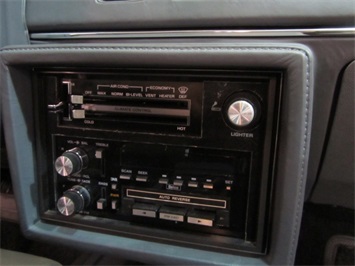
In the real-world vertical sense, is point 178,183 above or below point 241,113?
below

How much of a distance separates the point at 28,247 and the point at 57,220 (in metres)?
0.51

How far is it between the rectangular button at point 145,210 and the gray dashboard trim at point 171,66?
5cm

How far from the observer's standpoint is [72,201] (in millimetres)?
→ 558

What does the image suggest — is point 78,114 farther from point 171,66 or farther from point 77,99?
point 171,66

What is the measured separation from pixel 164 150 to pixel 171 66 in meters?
0.15

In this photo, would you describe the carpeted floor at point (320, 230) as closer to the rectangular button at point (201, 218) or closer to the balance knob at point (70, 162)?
the rectangular button at point (201, 218)

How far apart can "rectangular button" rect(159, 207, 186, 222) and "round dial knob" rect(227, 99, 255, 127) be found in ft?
0.62

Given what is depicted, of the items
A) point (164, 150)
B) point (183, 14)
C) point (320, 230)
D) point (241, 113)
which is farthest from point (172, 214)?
point (320, 230)

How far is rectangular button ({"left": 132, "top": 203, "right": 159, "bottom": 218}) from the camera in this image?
0.56 metres

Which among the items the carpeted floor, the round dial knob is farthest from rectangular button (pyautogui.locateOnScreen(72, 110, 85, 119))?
the carpeted floor

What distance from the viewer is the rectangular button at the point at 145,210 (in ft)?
Result: 1.83

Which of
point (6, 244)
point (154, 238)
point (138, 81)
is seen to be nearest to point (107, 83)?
point (138, 81)

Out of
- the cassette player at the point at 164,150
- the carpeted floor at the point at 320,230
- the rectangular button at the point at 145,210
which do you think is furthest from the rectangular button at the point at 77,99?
the carpeted floor at the point at 320,230

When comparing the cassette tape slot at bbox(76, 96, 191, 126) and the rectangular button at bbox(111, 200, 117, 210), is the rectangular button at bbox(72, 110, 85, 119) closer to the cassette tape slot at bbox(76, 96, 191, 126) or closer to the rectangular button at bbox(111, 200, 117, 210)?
the cassette tape slot at bbox(76, 96, 191, 126)
